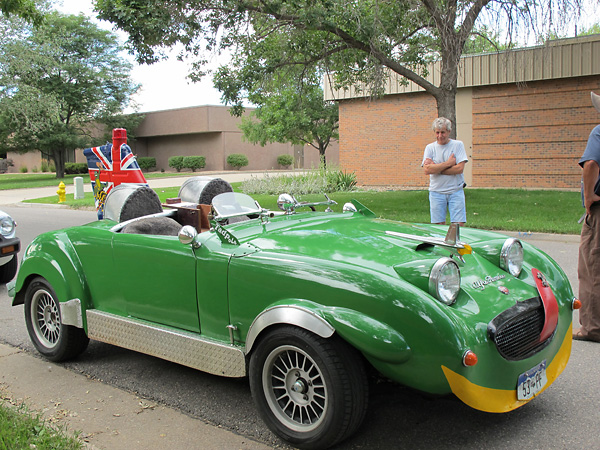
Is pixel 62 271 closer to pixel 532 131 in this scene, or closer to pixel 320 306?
pixel 320 306

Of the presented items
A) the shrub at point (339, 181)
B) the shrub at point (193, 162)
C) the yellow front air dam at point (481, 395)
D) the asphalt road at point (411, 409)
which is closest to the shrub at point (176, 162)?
the shrub at point (193, 162)

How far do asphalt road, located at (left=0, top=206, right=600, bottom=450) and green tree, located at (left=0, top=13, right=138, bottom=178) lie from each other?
3028cm

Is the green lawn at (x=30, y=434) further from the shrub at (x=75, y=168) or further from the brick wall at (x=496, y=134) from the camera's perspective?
the shrub at (x=75, y=168)

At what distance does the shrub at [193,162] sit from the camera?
4522 cm

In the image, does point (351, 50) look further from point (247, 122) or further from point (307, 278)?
point (247, 122)

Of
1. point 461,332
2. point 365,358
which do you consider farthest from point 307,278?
point 461,332

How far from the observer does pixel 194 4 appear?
13.1m

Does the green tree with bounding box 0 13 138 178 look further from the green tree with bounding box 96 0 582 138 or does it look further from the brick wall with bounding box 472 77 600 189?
the brick wall with bounding box 472 77 600 189

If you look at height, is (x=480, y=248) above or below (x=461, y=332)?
above

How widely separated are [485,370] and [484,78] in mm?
19604

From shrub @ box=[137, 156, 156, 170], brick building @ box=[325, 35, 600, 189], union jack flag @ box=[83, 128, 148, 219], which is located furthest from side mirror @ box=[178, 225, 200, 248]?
shrub @ box=[137, 156, 156, 170]

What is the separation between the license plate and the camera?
2.89 metres

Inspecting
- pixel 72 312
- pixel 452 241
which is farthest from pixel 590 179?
pixel 72 312

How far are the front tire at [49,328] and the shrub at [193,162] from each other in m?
41.3
